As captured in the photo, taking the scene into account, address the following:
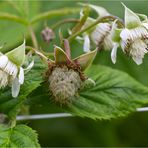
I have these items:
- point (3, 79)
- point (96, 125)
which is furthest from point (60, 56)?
point (96, 125)

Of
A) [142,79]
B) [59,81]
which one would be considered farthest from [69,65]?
[142,79]

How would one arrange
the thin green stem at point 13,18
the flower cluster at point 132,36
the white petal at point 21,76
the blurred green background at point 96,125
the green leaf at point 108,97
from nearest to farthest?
the white petal at point 21,76 → the flower cluster at point 132,36 → the green leaf at point 108,97 → the thin green stem at point 13,18 → the blurred green background at point 96,125

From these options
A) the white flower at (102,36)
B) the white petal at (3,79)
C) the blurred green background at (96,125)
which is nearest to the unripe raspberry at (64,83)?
the white petal at (3,79)

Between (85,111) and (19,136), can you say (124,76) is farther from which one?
(19,136)

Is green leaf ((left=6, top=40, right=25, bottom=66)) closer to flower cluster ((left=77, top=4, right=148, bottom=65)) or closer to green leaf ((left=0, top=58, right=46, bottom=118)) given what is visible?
green leaf ((left=0, top=58, right=46, bottom=118))

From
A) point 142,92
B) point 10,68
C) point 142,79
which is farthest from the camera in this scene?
point 142,79

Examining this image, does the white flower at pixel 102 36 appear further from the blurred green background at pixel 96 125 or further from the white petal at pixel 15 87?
the blurred green background at pixel 96 125
